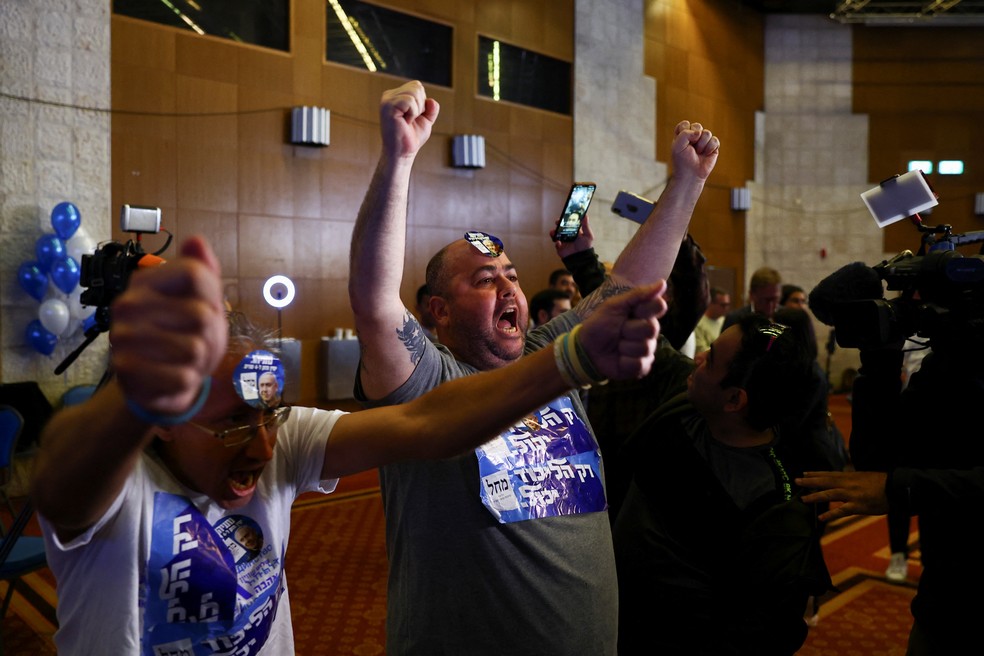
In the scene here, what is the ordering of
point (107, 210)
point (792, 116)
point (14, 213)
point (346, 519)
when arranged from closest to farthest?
point (346, 519), point (14, 213), point (107, 210), point (792, 116)

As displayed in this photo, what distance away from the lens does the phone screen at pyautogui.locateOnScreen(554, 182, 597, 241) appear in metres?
2.47

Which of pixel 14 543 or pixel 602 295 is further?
pixel 14 543

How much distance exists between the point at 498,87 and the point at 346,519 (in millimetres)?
5701

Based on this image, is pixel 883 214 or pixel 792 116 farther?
pixel 792 116

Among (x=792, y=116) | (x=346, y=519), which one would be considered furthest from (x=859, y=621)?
(x=792, y=116)

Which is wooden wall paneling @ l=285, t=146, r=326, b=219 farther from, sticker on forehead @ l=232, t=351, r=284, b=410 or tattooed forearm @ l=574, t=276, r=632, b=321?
sticker on forehead @ l=232, t=351, r=284, b=410

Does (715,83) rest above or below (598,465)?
above

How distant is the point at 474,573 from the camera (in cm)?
153

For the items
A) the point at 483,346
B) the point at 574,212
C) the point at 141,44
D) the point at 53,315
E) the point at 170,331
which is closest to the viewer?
the point at 170,331

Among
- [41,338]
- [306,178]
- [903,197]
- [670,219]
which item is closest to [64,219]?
[41,338]

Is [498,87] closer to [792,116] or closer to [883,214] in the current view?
[792,116]

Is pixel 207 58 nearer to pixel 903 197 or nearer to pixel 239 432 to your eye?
pixel 903 197

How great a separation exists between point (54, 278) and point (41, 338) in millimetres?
458

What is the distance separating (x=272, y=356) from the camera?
1138 mm
